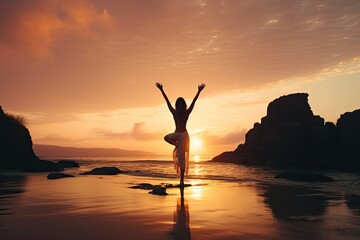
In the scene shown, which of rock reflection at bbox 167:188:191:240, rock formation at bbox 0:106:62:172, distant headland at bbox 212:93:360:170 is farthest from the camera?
distant headland at bbox 212:93:360:170

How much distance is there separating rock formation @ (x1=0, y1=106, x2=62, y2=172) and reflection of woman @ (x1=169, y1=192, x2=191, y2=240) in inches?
1495

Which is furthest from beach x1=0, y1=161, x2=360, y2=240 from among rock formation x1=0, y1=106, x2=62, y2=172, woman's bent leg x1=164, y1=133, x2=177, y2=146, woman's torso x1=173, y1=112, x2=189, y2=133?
rock formation x1=0, y1=106, x2=62, y2=172

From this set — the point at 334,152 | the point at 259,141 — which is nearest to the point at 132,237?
the point at 334,152

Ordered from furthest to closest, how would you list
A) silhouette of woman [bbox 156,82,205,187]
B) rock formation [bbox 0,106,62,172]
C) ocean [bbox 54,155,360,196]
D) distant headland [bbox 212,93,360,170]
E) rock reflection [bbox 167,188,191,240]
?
distant headland [bbox 212,93,360,170] < rock formation [bbox 0,106,62,172] < ocean [bbox 54,155,360,196] < silhouette of woman [bbox 156,82,205,187] < rock reflection [bbox 167,188,191,240]

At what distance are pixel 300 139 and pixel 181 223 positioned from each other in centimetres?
7742

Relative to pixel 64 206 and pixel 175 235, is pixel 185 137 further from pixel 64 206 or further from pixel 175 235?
pixel 175 235

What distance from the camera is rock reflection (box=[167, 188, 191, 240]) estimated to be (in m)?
4.45

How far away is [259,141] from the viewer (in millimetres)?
90500

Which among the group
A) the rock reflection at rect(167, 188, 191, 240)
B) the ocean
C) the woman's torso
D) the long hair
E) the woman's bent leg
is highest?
the long hair

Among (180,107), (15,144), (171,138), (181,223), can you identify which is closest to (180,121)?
(180,107)

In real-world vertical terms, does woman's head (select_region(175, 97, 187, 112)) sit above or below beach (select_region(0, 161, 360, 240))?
above

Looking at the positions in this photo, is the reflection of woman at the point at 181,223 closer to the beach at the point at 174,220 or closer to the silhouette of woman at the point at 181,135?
the beach at the point at 174,220

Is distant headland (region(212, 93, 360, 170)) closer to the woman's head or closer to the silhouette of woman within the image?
the silhouette of woman

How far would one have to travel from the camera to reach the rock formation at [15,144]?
1612 inches
